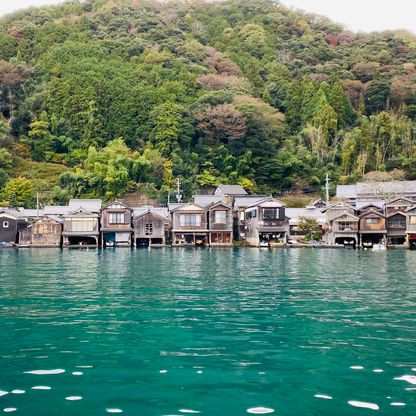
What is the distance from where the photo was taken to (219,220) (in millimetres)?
54812

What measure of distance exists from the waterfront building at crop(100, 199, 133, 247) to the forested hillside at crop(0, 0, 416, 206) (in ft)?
33.0

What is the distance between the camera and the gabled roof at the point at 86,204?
58.0 metres

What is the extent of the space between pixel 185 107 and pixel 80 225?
1363 inches

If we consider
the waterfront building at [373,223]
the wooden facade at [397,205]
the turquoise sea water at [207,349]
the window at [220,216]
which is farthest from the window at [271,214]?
the turquoise sea water at [207,349]

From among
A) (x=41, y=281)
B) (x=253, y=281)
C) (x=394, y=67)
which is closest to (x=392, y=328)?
(x=253, y=281)

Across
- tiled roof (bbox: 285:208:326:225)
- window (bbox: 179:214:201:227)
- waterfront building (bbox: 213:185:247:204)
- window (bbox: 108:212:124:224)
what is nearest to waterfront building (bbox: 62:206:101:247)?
window (bbox: 108:212:124:224)

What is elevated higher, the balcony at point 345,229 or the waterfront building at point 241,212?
the waterfront building at point 241,212

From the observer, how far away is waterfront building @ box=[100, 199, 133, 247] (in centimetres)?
5406

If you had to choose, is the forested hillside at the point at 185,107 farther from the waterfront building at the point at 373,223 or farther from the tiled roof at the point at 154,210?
the waterfront building at the point at 373,223

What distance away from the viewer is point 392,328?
1134 cm

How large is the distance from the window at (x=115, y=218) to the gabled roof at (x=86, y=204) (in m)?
3.71

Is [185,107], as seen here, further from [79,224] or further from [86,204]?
[79,224]

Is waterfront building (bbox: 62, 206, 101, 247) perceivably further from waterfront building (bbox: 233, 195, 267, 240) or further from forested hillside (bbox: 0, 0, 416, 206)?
waterfront building (bbox: 233, 195, 267, 240)

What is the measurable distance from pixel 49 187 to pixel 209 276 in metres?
49.0
